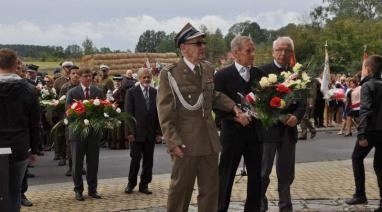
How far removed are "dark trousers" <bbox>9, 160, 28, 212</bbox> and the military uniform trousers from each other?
66.4 inches

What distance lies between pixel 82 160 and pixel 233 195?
2503 millimetres

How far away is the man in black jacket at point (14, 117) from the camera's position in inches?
254

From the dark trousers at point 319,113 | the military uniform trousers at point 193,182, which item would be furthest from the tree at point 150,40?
the military uniform trousers at point 193,182

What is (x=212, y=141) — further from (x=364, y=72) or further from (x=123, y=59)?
(x=123, y=59)

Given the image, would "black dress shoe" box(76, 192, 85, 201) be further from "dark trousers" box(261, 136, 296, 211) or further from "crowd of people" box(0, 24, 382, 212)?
"dark trousers" box(261, 136, 296, 211)

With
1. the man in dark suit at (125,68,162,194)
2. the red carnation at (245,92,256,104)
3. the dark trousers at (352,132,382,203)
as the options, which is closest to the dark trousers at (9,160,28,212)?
the red carnation at (245,92,256,104)

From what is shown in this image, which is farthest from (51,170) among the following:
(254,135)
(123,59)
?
(123,59)

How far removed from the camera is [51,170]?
1329 centimetres

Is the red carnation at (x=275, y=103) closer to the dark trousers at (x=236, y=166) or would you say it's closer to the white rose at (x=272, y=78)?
the white rose at (x=272, y=78)

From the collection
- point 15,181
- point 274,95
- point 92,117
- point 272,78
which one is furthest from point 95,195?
point 272,78

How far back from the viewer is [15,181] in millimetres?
6555

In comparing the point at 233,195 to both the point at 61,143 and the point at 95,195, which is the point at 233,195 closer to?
the point at 95,195

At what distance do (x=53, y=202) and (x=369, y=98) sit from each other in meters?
5.04

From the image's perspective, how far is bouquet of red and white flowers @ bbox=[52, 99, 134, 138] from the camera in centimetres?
941
